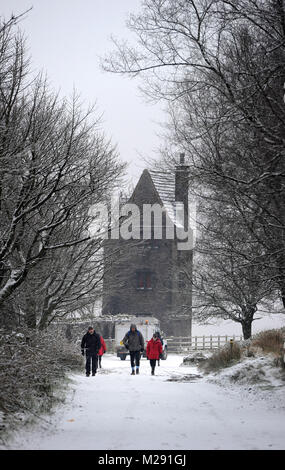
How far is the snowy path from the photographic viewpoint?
700 cm

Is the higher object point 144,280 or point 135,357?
point 144,280

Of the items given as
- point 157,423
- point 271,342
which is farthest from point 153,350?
point 157,423

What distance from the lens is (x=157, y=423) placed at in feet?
27.6

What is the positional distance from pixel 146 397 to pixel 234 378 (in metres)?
3.65

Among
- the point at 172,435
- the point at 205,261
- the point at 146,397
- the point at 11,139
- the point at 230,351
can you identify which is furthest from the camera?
the point at 205,261

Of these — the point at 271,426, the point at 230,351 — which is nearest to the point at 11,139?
the point at 271,426

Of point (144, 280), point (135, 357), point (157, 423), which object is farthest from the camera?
point (144, 280)

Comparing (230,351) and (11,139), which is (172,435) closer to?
(11,139)

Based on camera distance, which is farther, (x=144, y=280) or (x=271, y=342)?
(x=144, y=280)

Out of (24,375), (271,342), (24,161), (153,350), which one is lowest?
(24,375)

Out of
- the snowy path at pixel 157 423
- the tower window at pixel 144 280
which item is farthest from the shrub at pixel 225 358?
the tower window at pixel 144 280

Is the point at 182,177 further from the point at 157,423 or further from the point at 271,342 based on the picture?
the point at 157,423

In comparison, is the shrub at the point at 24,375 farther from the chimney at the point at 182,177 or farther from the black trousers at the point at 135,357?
the black trousers at the point at 135,357

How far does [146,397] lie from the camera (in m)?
11.6
